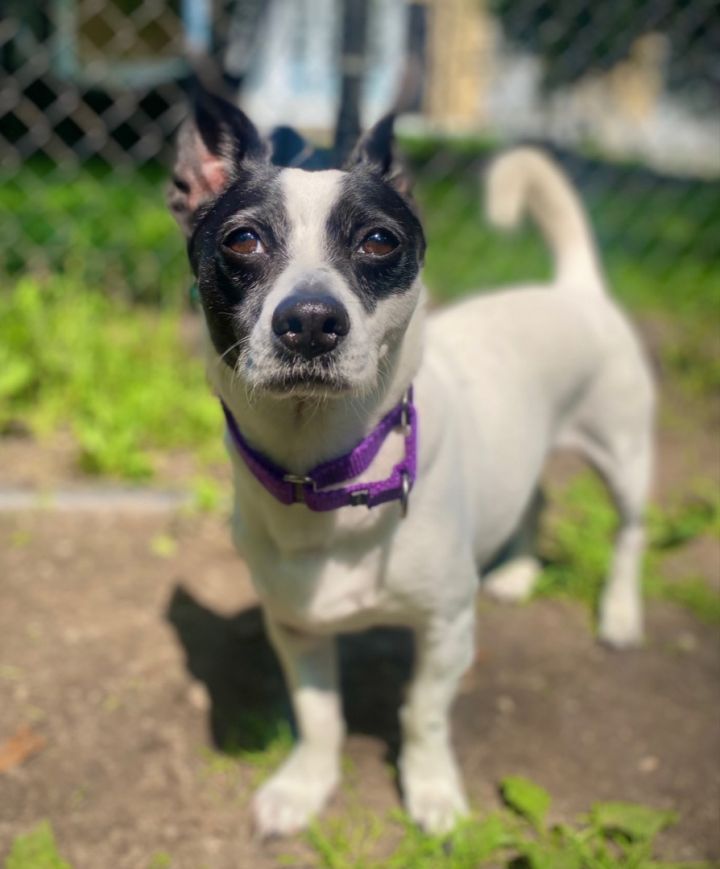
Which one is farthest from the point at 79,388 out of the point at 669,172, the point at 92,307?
the point at 669,172

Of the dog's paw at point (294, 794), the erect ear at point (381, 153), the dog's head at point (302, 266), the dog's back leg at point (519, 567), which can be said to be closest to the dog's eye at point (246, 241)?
the dog's head at point (302, 266)

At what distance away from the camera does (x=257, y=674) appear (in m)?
2.20

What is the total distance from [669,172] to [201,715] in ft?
27.5

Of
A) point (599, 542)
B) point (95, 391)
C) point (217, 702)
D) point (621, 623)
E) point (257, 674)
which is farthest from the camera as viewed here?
point (95, 391)

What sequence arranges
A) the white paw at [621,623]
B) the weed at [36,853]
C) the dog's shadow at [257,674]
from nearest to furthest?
the weed at [36,853] → the dog's shadow at [257,674] → the white paw at [621,623]

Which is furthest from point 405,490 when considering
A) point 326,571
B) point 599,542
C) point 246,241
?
point 599,542

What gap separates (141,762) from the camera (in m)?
1.90

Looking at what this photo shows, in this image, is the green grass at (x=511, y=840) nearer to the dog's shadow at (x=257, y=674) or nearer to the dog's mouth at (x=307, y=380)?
the dog's shadow at (x=257, y=674)

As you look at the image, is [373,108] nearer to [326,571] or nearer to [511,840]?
[326,571]

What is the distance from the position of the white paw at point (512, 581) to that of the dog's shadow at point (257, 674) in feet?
1.08

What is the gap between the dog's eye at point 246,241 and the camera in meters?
1.37

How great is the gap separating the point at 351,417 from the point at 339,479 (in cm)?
10

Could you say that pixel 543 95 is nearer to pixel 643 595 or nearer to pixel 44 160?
pixel 44 160

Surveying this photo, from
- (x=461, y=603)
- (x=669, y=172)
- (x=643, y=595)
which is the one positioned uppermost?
(x=461, y=603)
